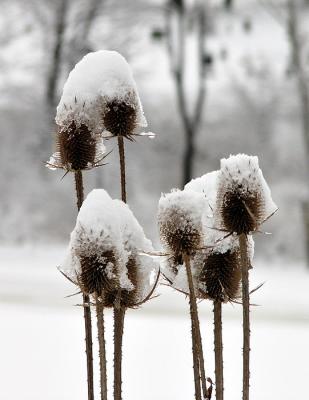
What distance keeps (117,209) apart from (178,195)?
12cm

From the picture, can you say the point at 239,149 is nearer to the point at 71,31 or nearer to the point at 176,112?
the point at 176,112

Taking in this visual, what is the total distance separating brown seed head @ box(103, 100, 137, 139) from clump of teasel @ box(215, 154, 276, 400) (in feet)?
0.65

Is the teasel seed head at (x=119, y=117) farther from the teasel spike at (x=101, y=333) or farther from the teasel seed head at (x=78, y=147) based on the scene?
the teasel spike at (x=101, y=333)

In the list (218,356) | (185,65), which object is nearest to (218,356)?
(218,356)

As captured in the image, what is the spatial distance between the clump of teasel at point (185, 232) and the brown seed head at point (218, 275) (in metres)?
0.02

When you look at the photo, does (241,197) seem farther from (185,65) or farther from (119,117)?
(185,65)

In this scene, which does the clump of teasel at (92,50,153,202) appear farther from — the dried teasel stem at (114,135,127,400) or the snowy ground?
the snowy ground

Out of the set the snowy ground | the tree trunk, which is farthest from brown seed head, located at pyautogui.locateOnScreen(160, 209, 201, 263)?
the tree trunk

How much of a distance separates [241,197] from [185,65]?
10663 millimetres

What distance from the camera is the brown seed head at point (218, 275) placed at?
1474mm

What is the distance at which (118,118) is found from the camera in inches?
58.0

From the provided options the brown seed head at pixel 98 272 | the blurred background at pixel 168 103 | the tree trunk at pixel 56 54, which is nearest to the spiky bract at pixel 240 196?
the brown seed head at pixel 98 272

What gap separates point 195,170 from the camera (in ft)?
40.0

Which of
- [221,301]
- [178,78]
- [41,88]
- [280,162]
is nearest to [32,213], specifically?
[41,88]
